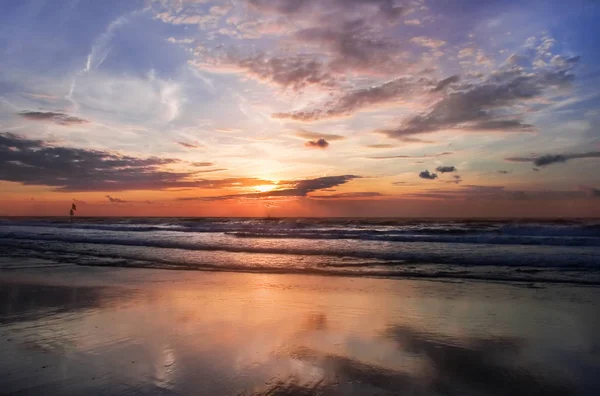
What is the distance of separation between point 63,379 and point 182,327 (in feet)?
7.88

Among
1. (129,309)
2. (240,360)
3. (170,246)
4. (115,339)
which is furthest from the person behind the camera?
(170,246)

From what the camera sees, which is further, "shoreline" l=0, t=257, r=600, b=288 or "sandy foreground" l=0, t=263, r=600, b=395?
"shoreline" l=0, t=257, r=600, b=288

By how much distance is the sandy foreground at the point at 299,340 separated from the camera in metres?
A: 4.83

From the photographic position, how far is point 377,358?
5.65 meters

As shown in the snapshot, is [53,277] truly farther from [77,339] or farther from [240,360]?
[240,360]

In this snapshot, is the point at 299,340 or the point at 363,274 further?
the point at 363,274

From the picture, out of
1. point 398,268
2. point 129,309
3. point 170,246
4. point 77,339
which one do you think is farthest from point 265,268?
point 170,246

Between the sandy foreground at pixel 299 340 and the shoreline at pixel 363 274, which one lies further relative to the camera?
the shoreline at pixel 363 274

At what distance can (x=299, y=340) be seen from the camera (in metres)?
6.47

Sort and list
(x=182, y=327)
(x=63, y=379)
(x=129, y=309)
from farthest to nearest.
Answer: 1. (x=129, y=309)
2. (x=182, y=327)
3. (x=63, y=379)

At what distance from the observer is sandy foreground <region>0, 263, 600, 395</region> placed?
190 inches

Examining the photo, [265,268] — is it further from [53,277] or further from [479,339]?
[479,339]

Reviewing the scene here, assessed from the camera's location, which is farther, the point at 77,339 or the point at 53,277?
the point at 53,277

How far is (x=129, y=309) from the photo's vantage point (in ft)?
28.0
